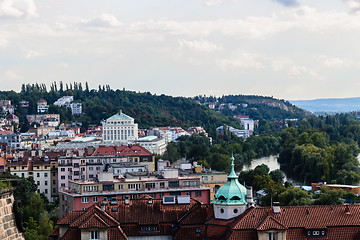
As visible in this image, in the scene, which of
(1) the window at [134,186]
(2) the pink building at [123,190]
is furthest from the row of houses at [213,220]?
(1) the window at [134,186]

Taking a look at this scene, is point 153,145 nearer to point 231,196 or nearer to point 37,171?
point 37,171

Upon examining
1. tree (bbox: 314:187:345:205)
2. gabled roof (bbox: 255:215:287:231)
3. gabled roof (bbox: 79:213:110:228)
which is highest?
gabled roof (bbox: 255:215:287:231)

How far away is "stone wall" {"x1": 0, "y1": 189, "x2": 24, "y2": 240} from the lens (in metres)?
11.0

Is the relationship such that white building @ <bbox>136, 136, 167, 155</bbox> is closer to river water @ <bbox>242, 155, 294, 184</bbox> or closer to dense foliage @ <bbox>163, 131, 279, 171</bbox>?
dense foliage @ <bbox>163, 131, 279, 171</bbox>

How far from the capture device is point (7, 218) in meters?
11.1

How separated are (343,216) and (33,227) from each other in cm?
2714

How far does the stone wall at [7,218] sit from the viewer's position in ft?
35.9

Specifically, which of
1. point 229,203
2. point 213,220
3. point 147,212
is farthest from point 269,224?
point 147,212

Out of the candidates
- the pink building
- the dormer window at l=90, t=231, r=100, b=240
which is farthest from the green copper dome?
the pink building

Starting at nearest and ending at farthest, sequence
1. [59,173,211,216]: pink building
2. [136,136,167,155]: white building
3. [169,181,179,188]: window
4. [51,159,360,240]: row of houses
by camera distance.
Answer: [51,159,360,240]: row of houses
[59,173,211,216]: pink building
[169,181,179,188]: window
[136,136,167,155]: white building

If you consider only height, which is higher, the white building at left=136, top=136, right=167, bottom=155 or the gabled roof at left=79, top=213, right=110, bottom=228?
the gabled roof at left=79, top=213, right=110, bottom=228

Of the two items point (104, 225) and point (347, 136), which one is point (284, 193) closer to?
point (104, 225)

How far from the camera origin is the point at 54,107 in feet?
655

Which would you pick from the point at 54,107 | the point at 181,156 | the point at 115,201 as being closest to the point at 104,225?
the point at 115,201
